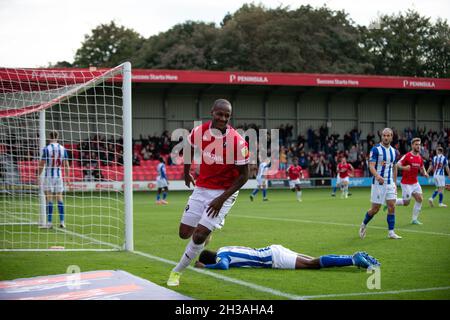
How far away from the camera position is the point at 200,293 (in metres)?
6.88

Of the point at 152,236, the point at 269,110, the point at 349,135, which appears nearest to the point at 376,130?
the point at 349,135

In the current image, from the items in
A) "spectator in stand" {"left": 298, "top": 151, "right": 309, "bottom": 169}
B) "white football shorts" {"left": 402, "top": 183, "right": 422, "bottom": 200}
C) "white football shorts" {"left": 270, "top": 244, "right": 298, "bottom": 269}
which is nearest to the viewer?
"white football shorts" {"left": 270, "top": 244, "right": 298, "bottom": 269}

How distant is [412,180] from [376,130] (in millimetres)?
30498

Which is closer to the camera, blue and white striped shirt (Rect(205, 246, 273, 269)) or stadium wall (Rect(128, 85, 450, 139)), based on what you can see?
blue and white striped shirt (Rect(205, 246, 273, 269))

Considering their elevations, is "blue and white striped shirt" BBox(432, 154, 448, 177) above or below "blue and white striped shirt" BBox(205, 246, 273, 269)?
above

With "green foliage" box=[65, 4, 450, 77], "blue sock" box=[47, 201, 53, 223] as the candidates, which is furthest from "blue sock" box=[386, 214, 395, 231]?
"green foliage" box=[65, 4, 450, 77]

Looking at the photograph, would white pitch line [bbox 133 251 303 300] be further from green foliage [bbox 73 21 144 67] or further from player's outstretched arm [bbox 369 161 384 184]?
green foliage [bbox 73 21 144 67]

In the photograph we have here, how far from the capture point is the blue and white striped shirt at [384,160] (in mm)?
12789

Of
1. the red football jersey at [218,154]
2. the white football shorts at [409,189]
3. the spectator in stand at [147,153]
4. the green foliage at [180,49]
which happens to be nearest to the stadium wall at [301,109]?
the spectator in stand at [147,153]

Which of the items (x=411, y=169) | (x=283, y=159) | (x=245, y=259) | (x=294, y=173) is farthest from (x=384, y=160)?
(x=283, y=159)

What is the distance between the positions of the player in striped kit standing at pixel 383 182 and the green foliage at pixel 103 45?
5921cm

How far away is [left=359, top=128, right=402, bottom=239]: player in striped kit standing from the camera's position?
1254 centimetres

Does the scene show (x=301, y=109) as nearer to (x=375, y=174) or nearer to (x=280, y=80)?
Result: (x=280, y=80)

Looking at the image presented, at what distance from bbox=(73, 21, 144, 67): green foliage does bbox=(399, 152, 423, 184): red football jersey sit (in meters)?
56.2
